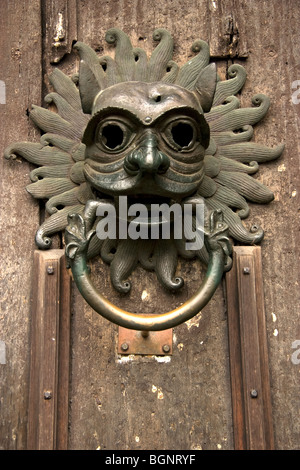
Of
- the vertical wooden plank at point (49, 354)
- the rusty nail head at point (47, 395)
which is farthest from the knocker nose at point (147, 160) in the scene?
the rusty nail head at point (47, 395)

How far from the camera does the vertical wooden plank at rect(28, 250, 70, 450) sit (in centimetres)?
100

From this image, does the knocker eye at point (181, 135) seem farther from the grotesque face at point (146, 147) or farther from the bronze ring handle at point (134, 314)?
the bronze ring handle at point (134, 314)

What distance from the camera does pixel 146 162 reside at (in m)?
0.93

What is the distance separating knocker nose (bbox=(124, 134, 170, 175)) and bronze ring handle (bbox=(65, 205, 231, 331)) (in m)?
0.11

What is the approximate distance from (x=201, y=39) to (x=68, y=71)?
262mm

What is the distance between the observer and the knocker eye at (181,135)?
997 millimetres

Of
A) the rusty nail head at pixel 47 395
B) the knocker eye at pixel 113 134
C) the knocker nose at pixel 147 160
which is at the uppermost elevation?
the knocker eye at pixel 113 134

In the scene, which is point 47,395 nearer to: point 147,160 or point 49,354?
point 49,354

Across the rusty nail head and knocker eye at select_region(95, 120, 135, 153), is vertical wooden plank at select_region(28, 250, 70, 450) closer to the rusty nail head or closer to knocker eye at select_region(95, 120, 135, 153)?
the rusty nail head

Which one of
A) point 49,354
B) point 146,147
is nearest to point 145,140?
point 146,147

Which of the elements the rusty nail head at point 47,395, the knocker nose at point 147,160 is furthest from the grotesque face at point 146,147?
the rusty nail head at point 47,395

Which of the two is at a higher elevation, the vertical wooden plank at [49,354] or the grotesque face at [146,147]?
the grotesque face at [146,147]

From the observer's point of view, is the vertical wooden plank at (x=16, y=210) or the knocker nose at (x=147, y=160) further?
the vertical wooden plank at (x=16, y=210)
